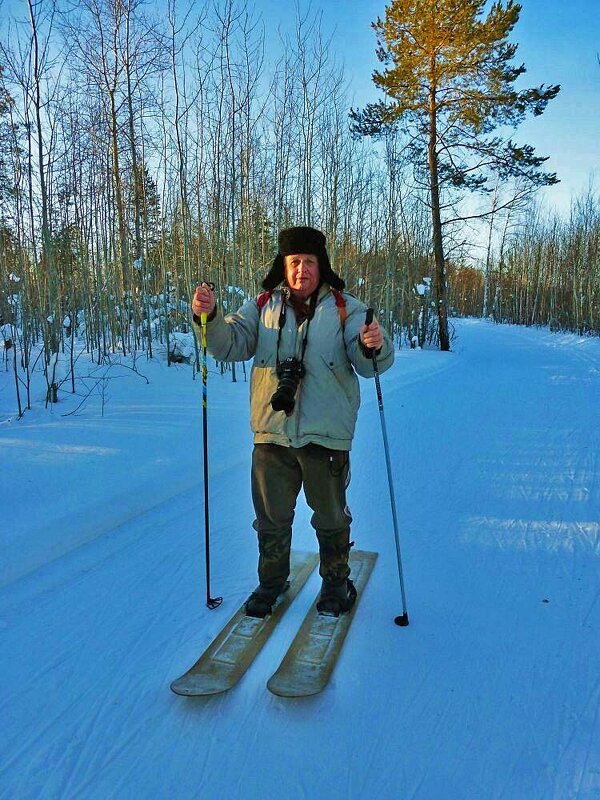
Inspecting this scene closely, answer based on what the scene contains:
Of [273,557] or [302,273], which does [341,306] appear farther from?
[273,557]

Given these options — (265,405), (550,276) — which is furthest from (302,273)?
(550,276)

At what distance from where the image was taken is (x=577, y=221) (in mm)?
34344

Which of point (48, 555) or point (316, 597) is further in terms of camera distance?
point (48, 555)

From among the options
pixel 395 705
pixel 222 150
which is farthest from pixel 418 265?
pixel 395 705

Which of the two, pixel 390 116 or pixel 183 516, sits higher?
pixel 390 116

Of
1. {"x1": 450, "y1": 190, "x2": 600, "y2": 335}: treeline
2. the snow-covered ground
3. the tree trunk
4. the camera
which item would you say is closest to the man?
the camera

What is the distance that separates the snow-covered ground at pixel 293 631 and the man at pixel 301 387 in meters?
0.40

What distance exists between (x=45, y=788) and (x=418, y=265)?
19805 mm

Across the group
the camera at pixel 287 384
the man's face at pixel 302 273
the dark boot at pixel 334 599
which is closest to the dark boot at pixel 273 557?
the dark boot at pixel 334 599

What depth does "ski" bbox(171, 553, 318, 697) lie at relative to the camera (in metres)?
2.03

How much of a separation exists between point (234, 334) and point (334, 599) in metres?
1.41

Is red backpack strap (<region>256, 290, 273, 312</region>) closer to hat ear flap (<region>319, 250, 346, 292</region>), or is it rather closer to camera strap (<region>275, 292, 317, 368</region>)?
camera strap (<region>275, 292, 317, 368</region>)

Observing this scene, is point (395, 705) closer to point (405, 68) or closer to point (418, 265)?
point (405, 68)

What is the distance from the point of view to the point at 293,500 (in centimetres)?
259
